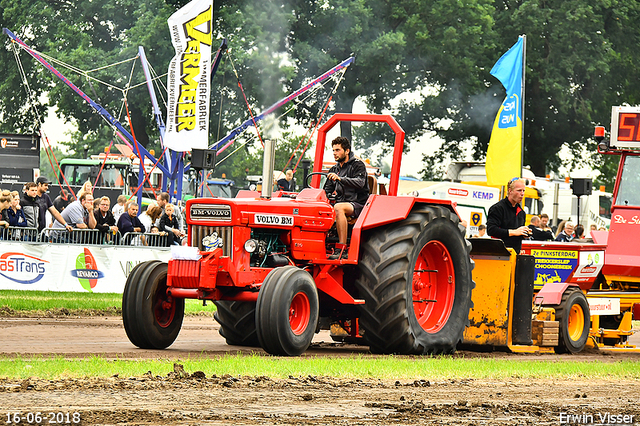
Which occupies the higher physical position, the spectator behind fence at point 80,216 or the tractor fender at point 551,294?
the spectator behind fence at point 80,216

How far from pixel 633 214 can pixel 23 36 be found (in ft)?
105

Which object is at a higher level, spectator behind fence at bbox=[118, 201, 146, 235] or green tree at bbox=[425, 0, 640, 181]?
green tree at bbox=[425, 0, 640, 181]

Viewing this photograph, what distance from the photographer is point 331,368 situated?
306 inches

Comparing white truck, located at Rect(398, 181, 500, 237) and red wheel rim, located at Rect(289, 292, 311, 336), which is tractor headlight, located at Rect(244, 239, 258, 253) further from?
white truck, located at Rect(398, 181, 500, 237)

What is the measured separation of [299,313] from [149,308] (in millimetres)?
1397

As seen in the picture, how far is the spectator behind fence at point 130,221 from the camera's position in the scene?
685 inches

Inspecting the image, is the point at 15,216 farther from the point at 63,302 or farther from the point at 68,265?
the point at 63,302

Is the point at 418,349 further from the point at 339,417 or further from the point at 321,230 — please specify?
the point at 339,417

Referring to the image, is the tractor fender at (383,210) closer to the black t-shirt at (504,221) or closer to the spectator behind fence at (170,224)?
the black t-shirt at (504,221)

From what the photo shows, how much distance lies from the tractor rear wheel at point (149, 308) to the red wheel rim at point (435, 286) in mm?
2613

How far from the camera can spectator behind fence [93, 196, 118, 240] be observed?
681 inches

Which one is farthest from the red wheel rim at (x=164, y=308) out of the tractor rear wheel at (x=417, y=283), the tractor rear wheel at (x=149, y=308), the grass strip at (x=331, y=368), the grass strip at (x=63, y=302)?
the grass strip at (x=63, y=302)
